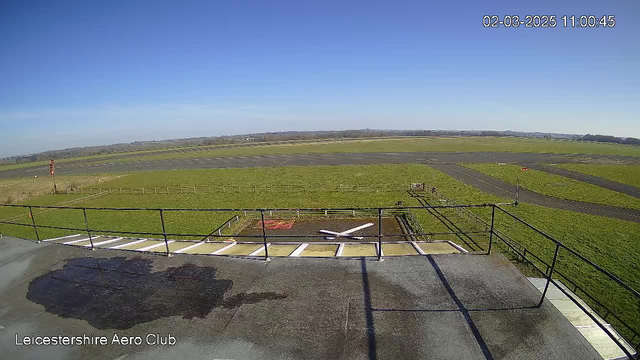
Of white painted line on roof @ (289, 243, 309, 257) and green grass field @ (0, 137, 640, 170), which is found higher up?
white painted line on roof @ (289, 243, 309, 257)

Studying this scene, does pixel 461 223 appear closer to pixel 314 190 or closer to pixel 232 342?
pixel 314 190

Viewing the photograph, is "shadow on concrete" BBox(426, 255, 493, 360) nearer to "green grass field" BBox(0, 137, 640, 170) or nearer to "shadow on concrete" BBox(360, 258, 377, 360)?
"shadow on concrete" BBox(360, 258, 377, 360)

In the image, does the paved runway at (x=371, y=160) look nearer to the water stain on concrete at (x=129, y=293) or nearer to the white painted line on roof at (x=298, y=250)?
the white painted line on roof at (x=298, y=250)

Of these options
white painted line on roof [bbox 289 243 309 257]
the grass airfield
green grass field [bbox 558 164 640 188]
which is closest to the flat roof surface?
white painted line on roof [bbox 289 243 309 257]

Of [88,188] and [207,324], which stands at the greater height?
[207,324]

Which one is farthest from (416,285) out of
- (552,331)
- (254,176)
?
(254,176)

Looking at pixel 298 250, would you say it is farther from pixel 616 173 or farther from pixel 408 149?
pixel 408 149

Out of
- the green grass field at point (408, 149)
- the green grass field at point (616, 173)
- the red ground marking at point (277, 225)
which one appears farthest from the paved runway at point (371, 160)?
the red ground marking at point (277, 225)
